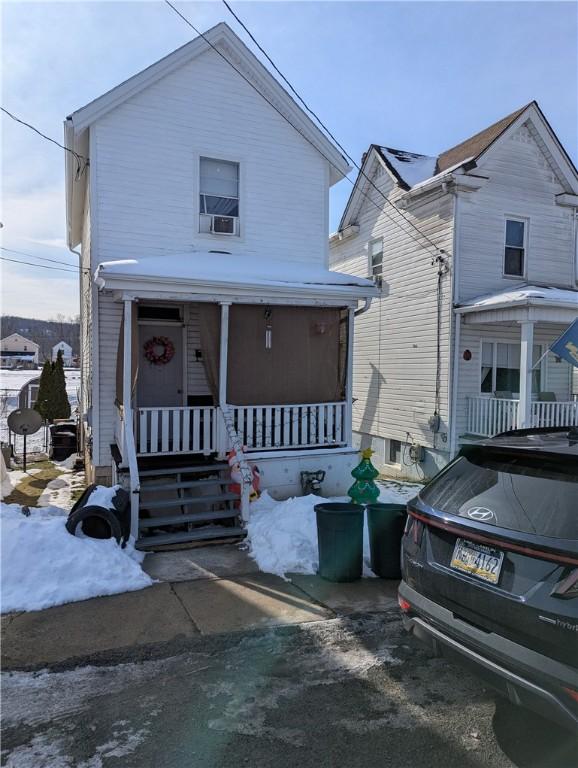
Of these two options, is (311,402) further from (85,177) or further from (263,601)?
(85,177)

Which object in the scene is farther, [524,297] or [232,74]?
[524,297]

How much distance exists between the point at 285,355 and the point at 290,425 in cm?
125

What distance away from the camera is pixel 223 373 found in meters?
8.89

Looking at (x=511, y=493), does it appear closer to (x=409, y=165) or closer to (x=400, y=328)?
(x=400, y=328)

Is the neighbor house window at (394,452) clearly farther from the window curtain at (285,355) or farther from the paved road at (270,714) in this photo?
the paved road at (270,714)

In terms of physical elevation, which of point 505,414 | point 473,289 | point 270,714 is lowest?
point 270,714

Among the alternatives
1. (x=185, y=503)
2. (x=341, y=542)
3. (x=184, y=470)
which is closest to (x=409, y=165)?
(x=184, y=470)

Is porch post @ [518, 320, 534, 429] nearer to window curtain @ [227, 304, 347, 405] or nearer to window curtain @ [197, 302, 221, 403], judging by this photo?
window curtain @ [227, 304, 347, 405]

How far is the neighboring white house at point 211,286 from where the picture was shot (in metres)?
8.56

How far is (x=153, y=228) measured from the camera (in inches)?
397

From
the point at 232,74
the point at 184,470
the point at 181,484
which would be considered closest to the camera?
the point at 181,484

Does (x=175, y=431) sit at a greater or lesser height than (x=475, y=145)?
lesser

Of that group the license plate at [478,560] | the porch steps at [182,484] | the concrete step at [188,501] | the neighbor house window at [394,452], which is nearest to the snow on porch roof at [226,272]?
the porch steps at [182,484]

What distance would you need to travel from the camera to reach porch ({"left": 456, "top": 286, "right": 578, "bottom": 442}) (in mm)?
11688
